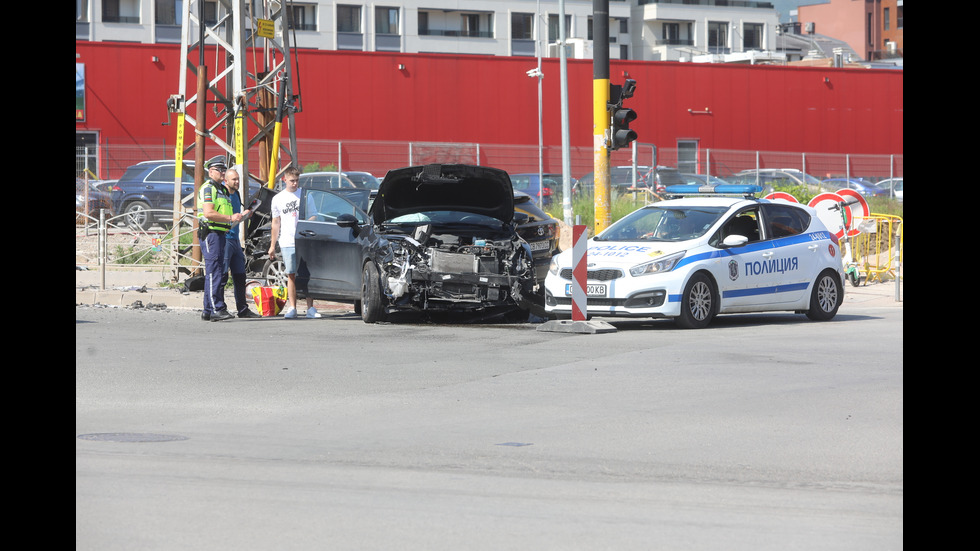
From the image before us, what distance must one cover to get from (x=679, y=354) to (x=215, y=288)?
6387 millimetres

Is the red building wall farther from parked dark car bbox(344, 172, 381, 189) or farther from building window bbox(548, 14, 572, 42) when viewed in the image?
building window bbox(548, 14, 572, 42)

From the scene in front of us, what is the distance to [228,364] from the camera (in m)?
11.3

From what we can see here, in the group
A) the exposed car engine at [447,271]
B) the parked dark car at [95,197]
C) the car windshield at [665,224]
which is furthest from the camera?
the parked dark car at [95,197]

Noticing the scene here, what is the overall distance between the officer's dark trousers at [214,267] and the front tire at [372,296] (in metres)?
1.77

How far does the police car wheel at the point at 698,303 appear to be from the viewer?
14.6 metres

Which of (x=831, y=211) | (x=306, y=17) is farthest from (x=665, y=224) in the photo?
(x=306, y=17)

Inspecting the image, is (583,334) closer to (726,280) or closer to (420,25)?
(726,280)

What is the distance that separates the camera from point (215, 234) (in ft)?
50.8

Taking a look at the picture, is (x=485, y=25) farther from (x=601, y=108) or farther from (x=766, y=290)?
(x=766, y=290)

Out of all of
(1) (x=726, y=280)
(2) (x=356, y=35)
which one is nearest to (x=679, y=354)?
(1) (x=726, y=280)

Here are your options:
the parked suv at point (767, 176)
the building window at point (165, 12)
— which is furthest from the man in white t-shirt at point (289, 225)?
the building window at point (165, 12)

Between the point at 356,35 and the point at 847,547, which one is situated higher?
the point at 356,35

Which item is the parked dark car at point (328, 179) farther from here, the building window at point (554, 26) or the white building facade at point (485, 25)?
the building window at point (554, 26)

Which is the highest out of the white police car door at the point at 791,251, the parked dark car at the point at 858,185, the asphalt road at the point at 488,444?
the parked dark car at the point at 858,185
